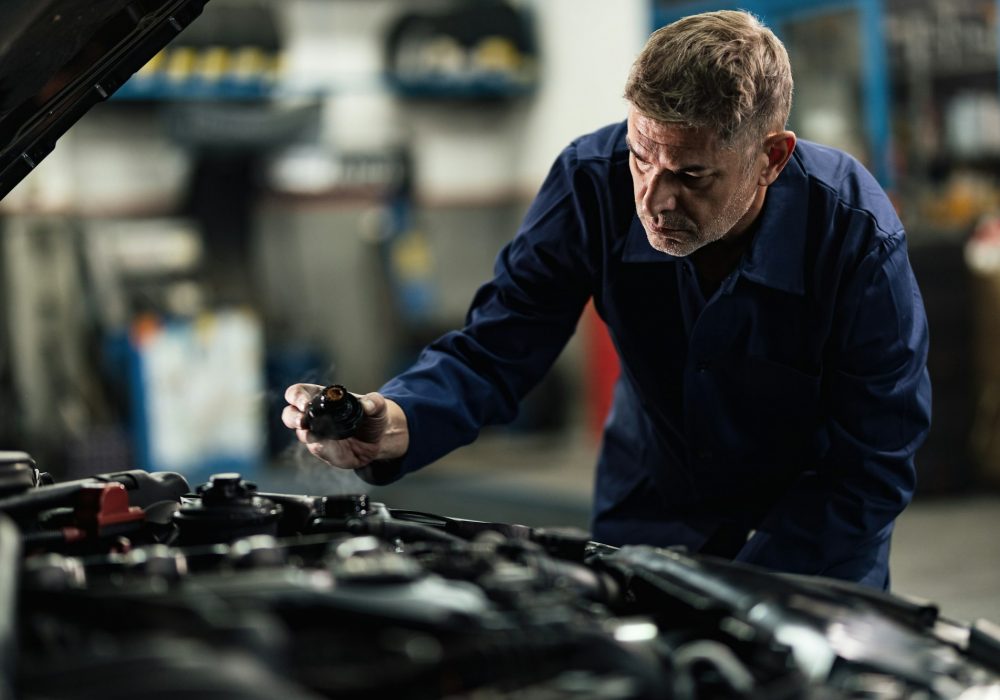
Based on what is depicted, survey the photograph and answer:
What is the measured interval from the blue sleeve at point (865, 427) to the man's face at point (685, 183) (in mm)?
202

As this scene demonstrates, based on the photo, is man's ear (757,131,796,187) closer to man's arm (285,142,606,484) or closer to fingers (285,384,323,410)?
man's arm (285,142,606,484)

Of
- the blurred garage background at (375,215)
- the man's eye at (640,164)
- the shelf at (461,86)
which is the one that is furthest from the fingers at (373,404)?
the shelf at (461,86)

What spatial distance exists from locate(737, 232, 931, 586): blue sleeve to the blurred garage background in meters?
3.38

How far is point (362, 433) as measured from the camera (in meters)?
1.64

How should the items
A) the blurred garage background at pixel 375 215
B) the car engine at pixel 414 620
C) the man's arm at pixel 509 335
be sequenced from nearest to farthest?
the car engine at pixel 414 620
the man's arm at pixel 509 335
the blurred garage background at pixel 375 215

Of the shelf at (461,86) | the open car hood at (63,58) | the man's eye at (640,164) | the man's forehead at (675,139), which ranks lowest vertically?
the man's eye at (640,164)

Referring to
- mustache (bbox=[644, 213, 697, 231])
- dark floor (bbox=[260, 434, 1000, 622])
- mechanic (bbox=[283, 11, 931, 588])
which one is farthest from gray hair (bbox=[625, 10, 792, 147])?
dark floor (bbox=[260, 434, 1000, 622])

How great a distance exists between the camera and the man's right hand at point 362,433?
1.58 metres

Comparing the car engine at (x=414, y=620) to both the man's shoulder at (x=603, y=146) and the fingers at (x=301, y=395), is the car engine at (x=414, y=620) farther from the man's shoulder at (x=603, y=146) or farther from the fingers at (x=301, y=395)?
the man's shoulder at (x=603, y=146)

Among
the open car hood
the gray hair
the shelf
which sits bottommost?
the gray hair

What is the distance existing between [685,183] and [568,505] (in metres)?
4.02

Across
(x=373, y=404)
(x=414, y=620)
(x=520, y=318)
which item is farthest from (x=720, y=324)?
(x=414, y=620)

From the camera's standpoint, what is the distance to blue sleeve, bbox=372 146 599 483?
179 cm

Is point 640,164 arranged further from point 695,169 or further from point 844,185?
point 844,185
